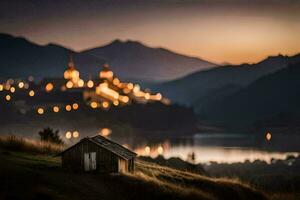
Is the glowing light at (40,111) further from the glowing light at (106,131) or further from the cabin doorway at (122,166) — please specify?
the cabin doorway at (122,166)

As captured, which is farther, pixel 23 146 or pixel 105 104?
pixel 105 104

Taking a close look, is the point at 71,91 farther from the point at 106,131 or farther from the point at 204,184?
the point at 204,184

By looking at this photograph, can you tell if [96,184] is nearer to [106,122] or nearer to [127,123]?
[106,122]

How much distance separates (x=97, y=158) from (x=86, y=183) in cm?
366

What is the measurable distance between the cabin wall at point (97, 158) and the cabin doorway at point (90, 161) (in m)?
0.20

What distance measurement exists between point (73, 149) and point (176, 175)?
7.87m

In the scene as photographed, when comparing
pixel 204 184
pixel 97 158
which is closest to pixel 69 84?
pixel 204 184

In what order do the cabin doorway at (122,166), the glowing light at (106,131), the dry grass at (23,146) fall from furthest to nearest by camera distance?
the glowing light at (106,131) → the dry grass at (23,146) → the cabin doorway at (122,166)

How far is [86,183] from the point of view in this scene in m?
27.2

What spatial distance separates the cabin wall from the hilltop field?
0.71 metres

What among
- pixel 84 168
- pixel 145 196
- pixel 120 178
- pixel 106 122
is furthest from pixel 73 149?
pixel 106 122

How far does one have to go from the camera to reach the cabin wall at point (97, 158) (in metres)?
30.6

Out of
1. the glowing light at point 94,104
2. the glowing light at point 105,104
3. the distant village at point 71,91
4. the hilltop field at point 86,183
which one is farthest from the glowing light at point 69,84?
the hilltop field at point 86,183

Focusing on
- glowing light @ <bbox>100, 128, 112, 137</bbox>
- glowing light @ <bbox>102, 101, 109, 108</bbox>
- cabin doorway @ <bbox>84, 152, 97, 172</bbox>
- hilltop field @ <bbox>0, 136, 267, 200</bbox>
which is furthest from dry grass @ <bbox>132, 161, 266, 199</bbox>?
glowing light @ <bbox>102, 101, 109, 108</bbox>
